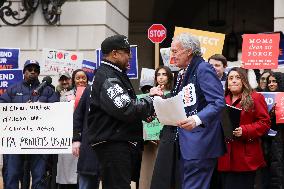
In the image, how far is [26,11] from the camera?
13.5 metres

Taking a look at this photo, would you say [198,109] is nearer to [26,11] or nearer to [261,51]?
[261,51]

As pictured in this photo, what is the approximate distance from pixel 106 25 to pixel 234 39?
21.8ft

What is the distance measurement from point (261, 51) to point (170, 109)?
4.28 meters

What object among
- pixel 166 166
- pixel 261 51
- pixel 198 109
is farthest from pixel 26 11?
pixel 198 109

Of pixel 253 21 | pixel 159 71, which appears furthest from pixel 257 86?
pixel 253 21

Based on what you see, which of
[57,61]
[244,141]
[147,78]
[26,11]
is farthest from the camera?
[26,11]

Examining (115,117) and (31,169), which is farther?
(31,169)

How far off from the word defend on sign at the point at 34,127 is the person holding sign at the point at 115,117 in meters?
2.06

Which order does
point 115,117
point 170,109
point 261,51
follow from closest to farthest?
point 170,109, point 115,117, point 261,51

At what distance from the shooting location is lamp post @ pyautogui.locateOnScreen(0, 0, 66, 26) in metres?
13.3

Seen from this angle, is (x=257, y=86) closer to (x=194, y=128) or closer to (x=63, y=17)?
(x=194, y=128)

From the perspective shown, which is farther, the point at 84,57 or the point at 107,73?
the point at 84,57

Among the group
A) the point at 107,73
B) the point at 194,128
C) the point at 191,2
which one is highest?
the point at 191,2

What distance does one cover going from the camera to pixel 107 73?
5.77 metres
